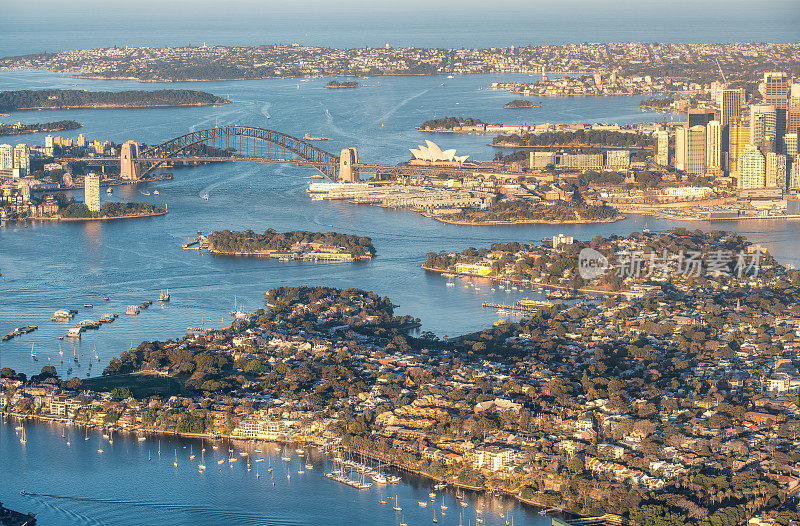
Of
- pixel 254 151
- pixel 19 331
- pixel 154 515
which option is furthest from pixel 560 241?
pixel 254 151

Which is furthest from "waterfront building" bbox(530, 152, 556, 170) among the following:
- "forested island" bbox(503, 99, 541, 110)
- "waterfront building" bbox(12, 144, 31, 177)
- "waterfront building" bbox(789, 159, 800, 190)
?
"forested island" bbox(503, 99, 541, 110)

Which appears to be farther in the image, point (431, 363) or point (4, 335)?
point (4, 335)

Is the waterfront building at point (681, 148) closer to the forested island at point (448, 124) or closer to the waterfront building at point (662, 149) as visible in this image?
the waterfront building at point (662, 149)

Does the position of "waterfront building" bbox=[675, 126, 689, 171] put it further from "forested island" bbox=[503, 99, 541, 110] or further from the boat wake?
the boat wake

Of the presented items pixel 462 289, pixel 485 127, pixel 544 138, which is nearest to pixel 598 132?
pixel 544 138

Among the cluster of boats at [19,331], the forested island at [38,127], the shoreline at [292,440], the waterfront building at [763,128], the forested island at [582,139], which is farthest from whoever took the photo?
the forested island at [38,127]

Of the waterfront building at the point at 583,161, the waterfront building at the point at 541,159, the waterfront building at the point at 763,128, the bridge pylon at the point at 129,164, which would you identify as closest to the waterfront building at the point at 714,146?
the waterfront building at the point at 763,128

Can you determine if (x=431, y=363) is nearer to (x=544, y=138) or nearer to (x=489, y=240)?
(x=489, y=240)
